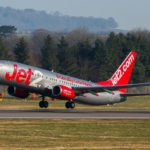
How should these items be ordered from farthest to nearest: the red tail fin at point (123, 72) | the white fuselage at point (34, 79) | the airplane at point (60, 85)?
the red tail fin at point (123, 72) < the airplane at point (60, 85) < the white fuselage at point (34, 79)

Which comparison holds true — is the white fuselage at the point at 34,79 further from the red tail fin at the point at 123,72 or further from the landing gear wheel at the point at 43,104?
the red tail fin at the point at 123,72

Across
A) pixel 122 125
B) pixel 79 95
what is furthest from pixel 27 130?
pixel 79 95

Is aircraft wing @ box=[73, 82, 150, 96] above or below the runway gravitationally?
above

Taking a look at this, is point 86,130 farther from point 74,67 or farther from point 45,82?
point 74,67

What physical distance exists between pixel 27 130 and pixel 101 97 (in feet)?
80.0

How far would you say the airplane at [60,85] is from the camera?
49.4m

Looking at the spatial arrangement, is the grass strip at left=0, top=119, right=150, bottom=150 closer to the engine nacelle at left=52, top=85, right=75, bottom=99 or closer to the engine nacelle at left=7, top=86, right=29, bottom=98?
the engine nacelle at left=52, top=85, right=75, bottom=99

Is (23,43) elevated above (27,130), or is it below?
above

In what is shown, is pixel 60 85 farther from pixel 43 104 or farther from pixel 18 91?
pixel 18 91

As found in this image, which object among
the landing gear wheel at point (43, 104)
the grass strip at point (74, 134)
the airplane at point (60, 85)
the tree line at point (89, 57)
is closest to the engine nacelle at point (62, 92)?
the airplane at point (60, 85)

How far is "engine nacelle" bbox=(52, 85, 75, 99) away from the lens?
50.9m

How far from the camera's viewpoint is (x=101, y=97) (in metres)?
56.9

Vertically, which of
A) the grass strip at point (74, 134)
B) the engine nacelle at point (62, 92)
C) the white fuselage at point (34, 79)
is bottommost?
the grass strip at point (74, 134)

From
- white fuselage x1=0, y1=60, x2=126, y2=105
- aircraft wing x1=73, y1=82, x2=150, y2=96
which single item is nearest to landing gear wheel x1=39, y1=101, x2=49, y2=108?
white fuselage x1=0, y1=60, x2=126, y2=105
